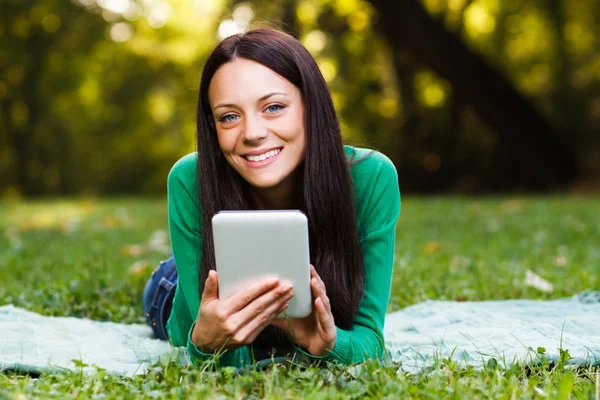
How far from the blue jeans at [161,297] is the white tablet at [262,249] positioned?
1.13m

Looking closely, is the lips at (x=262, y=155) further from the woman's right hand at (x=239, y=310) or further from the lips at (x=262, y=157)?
the woman's right hand at (x=239, y=310)

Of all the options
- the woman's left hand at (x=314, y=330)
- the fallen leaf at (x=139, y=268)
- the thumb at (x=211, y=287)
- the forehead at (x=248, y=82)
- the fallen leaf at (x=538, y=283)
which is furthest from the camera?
the fallen leaf at (x=139, y=268)

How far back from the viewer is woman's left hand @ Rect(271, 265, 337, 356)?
2.10 metres

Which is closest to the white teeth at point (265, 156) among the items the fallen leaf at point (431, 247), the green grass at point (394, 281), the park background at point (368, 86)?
the green grass at point (394, 281)

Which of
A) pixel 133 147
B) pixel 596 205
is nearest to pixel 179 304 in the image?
pixel 596 205

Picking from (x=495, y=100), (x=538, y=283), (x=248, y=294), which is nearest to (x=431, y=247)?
(x=538, y=283)

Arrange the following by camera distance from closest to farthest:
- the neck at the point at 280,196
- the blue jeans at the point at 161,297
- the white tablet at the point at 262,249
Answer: the white tablet at the point at 262,249 < the neck at the point at 280,196 < the blue jeans at the point at 161,297

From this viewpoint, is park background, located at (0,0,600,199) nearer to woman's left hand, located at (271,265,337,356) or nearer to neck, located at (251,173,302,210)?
neck, located at (251,173,302,210)

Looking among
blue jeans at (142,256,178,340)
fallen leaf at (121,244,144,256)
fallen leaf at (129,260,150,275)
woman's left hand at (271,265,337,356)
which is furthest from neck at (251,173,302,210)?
fallen leaf at (121,244,144,256)

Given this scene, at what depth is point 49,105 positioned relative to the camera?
17641mm

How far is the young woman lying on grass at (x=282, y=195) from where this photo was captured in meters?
2.17

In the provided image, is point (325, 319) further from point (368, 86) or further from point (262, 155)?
point (368, 86)

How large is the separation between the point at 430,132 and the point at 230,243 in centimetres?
1157

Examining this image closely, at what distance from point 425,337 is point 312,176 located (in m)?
1.00
